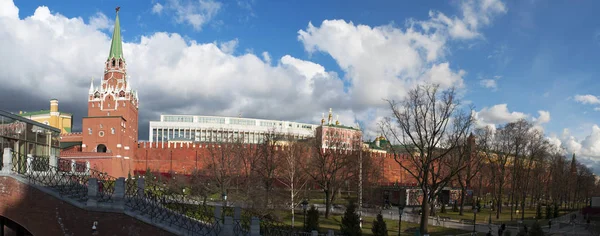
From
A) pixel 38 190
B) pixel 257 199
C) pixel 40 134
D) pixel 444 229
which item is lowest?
pixel 444 229

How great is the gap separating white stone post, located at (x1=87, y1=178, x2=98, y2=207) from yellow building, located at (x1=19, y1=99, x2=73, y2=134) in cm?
8267

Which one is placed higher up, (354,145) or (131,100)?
(131,100)

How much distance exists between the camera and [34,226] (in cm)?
1519

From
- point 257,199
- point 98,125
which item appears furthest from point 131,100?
point 257,199

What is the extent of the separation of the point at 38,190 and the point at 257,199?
15995mm

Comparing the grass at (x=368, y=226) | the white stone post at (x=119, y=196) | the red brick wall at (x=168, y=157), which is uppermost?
the white stone post at (x=119, y=196)

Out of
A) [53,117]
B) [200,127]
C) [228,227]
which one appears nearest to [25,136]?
[228,227]

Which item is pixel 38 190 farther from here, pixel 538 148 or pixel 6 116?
pixel 538 148

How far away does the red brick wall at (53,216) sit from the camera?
48.1ft

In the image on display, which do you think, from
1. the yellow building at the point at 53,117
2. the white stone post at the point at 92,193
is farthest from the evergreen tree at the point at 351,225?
the yellow building at the point at 53,117

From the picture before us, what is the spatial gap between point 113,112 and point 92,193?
188 feet

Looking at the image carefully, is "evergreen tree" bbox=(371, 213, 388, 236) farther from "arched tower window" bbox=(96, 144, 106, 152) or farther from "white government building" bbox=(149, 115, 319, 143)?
"white government building" bbox=(149, 115, 319, 143)

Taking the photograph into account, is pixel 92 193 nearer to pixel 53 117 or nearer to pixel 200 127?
pixel 53 117

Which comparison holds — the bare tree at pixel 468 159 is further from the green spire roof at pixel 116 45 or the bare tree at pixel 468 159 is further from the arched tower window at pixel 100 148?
the green spire roof at pixel 116 45
